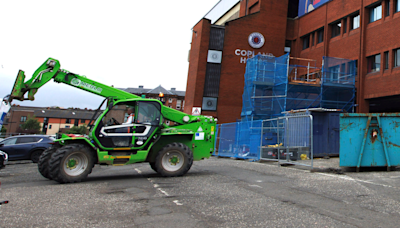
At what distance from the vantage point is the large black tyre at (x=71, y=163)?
7887mm

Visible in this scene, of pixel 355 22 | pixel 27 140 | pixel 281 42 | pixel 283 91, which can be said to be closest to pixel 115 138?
pixel 27 140

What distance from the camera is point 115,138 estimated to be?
29.2 feet

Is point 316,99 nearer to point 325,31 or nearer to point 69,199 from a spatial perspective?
point 325,31

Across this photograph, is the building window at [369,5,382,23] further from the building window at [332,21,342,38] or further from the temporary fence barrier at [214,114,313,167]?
the temporary fence barrier at [214,114,313,167]

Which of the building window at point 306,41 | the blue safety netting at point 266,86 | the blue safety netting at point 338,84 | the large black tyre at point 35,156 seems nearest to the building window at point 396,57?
the blue safety netting at point 338,84

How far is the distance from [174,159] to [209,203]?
154 inches

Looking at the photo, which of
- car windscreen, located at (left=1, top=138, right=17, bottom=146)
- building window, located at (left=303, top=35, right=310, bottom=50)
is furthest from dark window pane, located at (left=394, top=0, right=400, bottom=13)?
car windscreen, located at (left=1, top=138, right=17, bottom=146)

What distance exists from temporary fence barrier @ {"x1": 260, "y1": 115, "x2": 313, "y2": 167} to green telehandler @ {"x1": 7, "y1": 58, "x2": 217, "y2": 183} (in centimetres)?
425

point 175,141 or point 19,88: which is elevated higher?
point 19,88

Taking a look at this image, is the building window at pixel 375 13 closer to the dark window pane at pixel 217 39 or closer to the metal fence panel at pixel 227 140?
the metal fence panel at pixel 227 140

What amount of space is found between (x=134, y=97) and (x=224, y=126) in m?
11.8

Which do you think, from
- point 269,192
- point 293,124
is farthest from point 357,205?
point 293,124

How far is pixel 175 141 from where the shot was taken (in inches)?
396

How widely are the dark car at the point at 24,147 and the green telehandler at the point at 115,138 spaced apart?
7.88 meters
